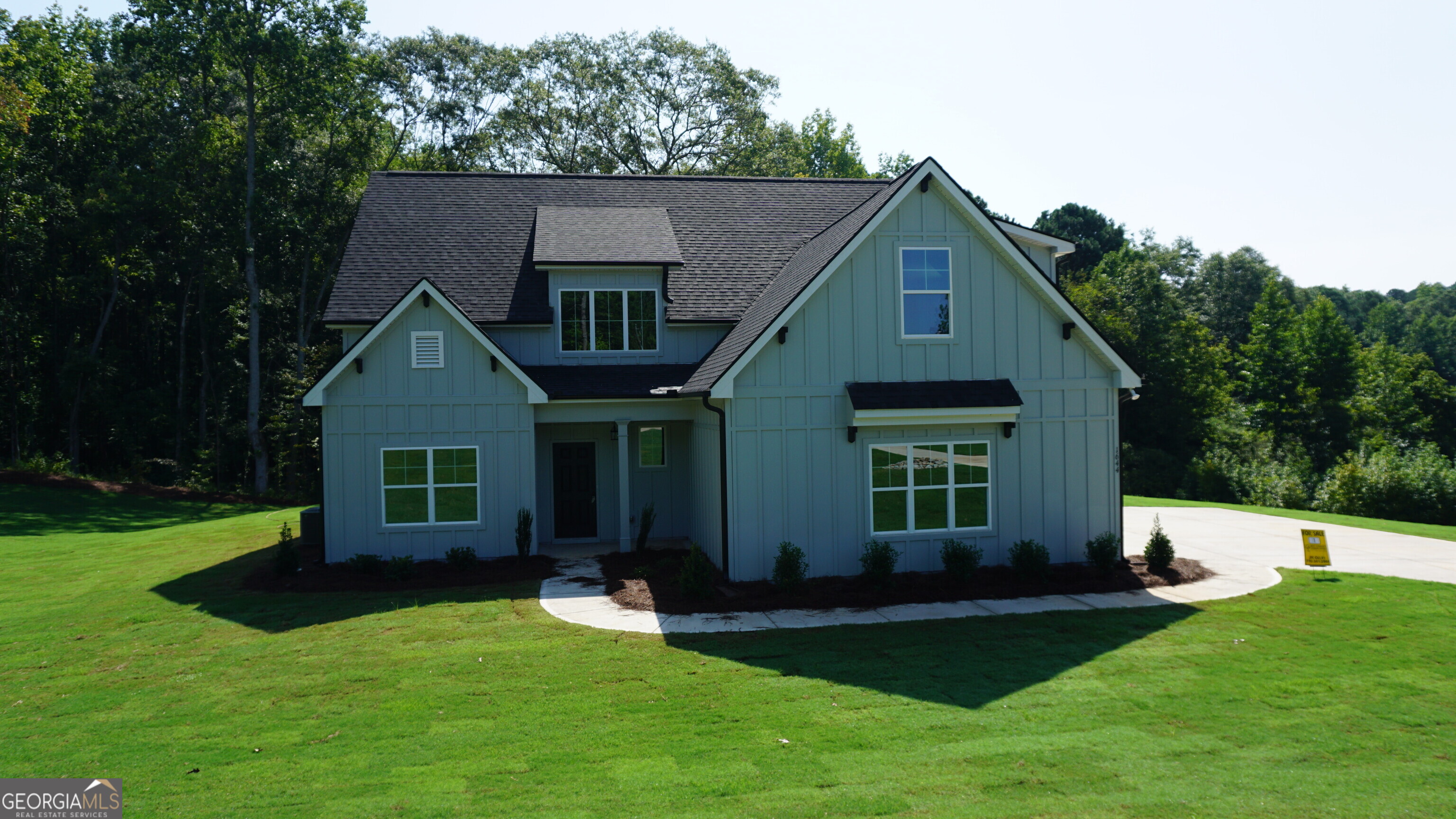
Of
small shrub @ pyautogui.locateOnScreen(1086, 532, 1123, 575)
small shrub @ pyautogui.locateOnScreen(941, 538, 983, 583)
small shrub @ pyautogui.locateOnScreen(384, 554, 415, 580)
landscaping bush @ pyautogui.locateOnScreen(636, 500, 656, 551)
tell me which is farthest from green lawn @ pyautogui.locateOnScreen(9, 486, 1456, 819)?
landscaping bush @ pyautogui.locateOnScreen(636, 500, 656, 551)

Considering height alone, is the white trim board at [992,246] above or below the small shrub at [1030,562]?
above

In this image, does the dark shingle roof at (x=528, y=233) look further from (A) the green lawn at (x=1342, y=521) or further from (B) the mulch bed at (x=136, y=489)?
(B) the mulch bed at (x=136, y=489)

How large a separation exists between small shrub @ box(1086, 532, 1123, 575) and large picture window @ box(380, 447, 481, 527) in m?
10.7

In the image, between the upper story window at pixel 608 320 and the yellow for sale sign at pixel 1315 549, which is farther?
the upper story window at pixel 608 320

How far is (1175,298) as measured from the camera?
43938mm

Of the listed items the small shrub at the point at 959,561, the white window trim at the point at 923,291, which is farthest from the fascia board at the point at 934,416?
the small shrub at the point at 959,561

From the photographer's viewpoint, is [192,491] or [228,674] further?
[192,491]

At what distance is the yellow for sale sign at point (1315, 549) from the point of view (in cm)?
1456

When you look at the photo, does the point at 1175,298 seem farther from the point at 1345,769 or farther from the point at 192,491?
the point at 192,491

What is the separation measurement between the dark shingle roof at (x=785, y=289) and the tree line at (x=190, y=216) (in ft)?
57.1

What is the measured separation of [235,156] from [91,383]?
10.5 meters

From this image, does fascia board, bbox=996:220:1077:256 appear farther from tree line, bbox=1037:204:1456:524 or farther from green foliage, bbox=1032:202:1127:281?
green foliage, bbox=1032:202:1127:281

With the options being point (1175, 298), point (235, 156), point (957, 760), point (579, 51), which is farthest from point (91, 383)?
point (1175, 298)

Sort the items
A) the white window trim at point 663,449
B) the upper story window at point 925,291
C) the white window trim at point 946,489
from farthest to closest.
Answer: the white window trim at point 663,449 → the upper story window at point 925,291 → the white window trim at point 946,489
